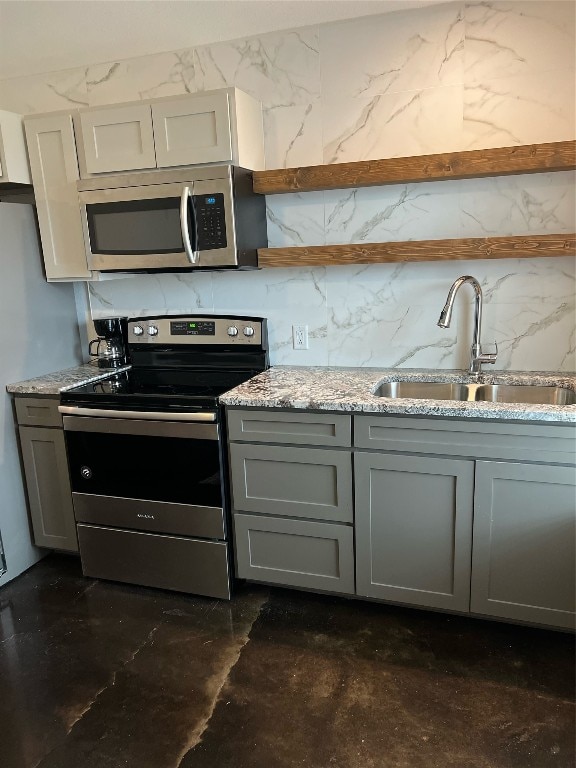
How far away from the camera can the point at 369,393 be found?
221cm

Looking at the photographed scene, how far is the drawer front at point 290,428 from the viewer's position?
6.91ft

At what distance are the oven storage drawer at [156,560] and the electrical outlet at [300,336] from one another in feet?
3.32

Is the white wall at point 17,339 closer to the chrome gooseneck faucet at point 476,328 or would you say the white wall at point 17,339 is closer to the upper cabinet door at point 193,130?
the upper cabinet door at point 193,130

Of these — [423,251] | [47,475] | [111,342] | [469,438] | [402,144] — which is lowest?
[47,475]

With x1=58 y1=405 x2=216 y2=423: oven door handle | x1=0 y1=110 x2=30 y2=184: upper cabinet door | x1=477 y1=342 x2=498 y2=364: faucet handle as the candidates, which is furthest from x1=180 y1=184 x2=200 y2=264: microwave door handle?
x1=477 y1=342 x2=498 y2=364: faucet handle

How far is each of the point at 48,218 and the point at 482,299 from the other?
2039 mm

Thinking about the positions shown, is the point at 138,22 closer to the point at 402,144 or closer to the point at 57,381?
the point at 402,144

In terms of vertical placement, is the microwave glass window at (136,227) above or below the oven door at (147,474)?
above

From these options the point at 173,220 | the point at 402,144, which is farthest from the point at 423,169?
the point at 173,220

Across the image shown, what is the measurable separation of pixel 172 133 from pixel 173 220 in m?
0.36

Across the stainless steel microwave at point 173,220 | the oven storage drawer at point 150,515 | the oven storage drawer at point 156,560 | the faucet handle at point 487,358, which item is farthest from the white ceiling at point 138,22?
the oven storage drawer at point 156,560

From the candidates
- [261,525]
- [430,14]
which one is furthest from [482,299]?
[261,525]

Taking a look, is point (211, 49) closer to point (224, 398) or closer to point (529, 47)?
point (529, 47)

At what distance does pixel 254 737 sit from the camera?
1718 mm
